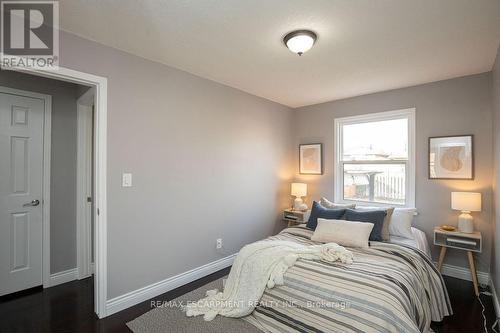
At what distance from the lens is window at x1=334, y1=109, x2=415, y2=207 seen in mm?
3393

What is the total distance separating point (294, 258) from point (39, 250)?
2.82m

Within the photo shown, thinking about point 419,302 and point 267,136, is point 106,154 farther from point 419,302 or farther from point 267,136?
→ point 419,302

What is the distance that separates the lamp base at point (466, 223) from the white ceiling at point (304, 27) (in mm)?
1697

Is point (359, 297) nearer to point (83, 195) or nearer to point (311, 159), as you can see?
point (311, 159)

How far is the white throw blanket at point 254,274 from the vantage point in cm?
195

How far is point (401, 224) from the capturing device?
110 inches

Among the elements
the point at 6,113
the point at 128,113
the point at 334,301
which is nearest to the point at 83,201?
the point at 6,113

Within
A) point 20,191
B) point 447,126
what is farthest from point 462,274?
point 20,191

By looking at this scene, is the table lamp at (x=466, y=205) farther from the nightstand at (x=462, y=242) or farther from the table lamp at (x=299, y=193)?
the table lamp at (x=299, y=193)

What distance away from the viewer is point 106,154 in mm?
2240

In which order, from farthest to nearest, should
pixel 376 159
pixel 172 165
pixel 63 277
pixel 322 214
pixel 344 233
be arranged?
pixel 376 159
pixel 322 214
pixel 63 277
pixel 172 165
pixel 344 233

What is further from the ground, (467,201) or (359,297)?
(467,201)

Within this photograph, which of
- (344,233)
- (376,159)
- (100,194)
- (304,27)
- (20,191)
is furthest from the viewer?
(376,159)

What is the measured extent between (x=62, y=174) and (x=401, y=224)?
4038mm
